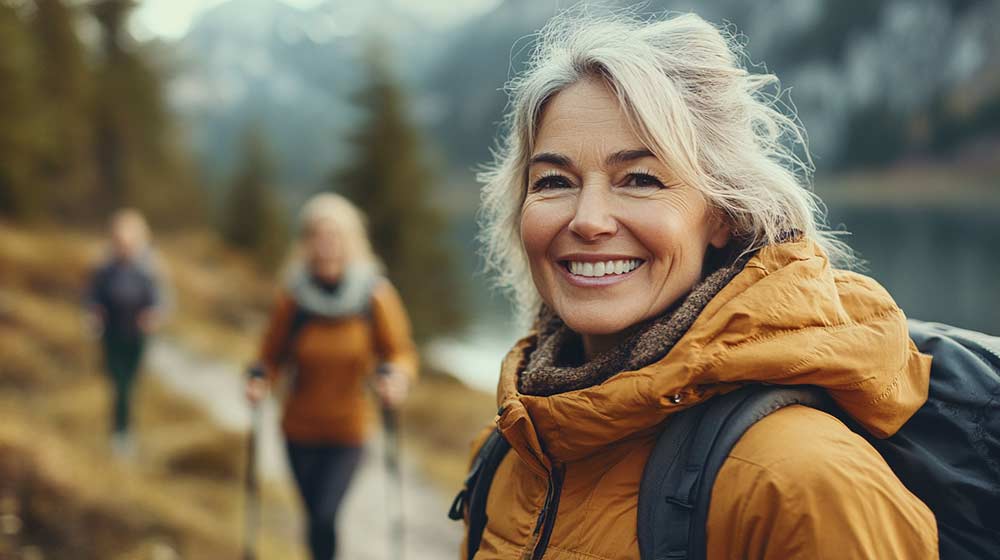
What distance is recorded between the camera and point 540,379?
178 cm

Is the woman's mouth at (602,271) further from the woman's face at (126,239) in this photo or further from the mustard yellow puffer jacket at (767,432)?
the woman's face at (126,239)

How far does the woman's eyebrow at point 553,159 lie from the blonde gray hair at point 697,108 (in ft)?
0.41

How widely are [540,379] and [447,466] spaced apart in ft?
36.8

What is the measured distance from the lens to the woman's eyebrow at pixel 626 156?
168 centimetres

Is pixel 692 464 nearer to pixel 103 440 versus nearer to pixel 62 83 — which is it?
pixel 103 440

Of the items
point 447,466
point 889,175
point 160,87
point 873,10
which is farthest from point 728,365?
point 873,10

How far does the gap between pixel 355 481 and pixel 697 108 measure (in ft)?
21.1

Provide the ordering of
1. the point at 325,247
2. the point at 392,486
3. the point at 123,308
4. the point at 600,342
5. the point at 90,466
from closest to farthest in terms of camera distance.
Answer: the point at 600,342, the point at 325,247, the point at 90,466, the point at 123,308, the point at 392,486

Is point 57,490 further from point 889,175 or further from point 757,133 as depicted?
point 889,175

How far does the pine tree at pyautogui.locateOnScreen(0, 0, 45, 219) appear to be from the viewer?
674 inches

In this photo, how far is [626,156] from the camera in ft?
5.54

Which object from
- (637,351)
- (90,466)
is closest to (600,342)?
(637,351)

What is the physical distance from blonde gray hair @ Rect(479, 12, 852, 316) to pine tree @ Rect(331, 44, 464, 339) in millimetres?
17520

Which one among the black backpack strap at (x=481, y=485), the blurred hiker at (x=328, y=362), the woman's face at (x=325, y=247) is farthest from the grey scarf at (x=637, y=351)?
the woman's face at (x=325, y=247)
